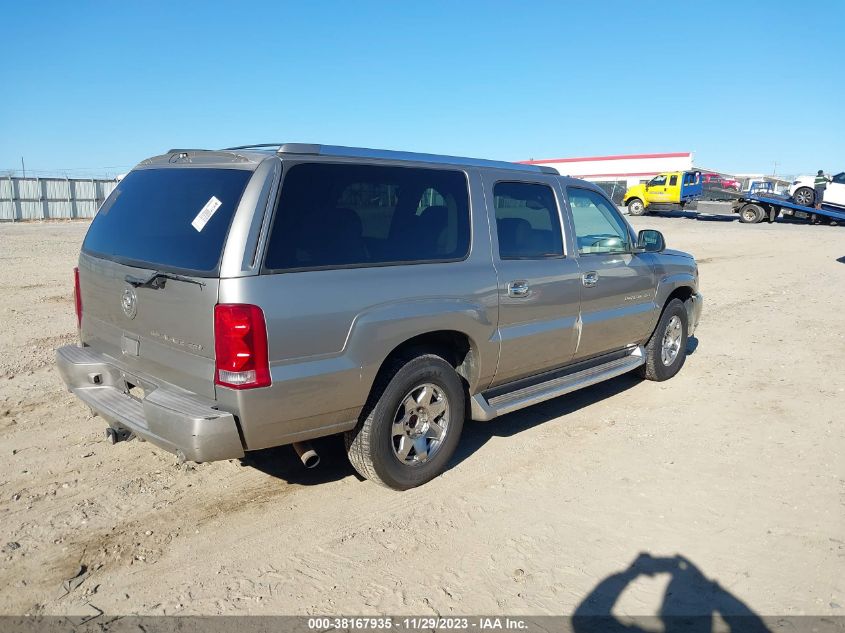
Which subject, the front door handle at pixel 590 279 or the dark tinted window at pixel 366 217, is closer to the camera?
the dark tinted window at pixel 366 217

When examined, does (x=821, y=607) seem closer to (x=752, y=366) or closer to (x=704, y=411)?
(x=704, y=411)

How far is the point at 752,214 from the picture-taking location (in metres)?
28.4

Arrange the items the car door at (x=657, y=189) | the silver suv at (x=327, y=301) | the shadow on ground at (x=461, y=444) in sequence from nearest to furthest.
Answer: the silver suv at (x=327, y=301) < the shadow on ground at (x=461, y=444) < the car door at (x=657, y=189)

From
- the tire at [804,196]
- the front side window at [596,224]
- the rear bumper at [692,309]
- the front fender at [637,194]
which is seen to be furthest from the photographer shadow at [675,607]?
the front fender at [637,194]

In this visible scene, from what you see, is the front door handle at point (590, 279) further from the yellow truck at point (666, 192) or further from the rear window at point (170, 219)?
the yellow truck at point (666, 192)

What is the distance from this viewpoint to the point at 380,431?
3.76 m

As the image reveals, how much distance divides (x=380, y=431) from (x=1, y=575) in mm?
1945

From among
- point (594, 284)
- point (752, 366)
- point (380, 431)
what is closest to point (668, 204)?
point (752, 366)

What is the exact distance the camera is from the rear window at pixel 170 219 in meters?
3.28

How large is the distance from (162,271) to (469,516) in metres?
2.14

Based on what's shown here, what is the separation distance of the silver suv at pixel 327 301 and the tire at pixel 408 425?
0.01m

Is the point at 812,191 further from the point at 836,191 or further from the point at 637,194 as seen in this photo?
the point at 637,194

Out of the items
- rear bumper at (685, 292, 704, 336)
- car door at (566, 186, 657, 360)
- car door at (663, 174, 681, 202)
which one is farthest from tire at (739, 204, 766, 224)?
car door at (566, 186, 657, 360)

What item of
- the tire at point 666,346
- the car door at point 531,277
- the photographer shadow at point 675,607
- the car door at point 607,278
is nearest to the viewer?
the photographer shadow at point 675,607
